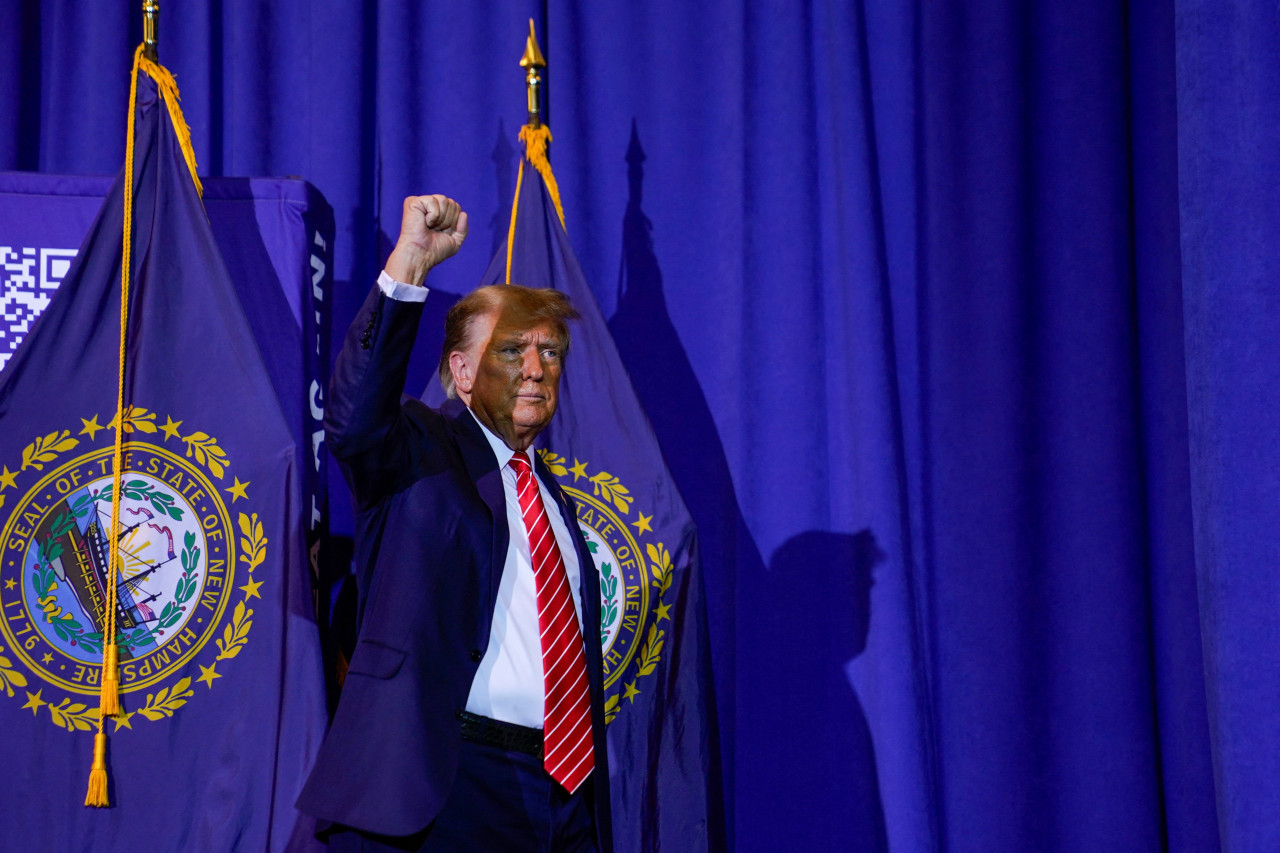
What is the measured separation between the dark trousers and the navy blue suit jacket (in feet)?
0.22

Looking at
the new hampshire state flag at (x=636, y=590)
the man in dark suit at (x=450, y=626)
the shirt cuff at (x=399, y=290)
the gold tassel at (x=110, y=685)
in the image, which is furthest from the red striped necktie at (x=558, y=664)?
the gold tassel at (x=110, y=685)

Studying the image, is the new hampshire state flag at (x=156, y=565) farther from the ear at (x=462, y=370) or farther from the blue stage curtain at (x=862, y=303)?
the blue stage curtain at (x=862, y=303)

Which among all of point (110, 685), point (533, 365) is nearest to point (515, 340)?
point (533, 365)

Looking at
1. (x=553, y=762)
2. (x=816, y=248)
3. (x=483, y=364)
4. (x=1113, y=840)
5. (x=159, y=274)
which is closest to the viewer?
(x=553, y=762)

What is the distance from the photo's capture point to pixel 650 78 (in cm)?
279

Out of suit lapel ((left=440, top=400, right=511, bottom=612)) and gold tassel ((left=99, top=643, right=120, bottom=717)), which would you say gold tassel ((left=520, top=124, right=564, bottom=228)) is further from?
gold tassel ((left=99, top=643, right=120, bottom=717))

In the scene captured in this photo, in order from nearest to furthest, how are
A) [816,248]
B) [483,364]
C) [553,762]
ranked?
[553,762], [483,364], [816,248]

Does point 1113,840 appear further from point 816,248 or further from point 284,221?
point 284,221

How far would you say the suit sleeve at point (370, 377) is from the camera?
4.93 ft

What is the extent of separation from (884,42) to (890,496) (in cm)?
110

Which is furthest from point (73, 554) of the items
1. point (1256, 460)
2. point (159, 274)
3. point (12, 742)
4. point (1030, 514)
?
point (1256, 460)

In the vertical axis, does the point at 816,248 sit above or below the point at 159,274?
above

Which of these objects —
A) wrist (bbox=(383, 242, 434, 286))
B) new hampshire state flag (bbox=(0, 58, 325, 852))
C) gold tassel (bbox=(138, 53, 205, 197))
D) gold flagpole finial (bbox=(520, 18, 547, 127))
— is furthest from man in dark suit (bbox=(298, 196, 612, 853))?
gold flagpole finial (bbox=(520, 18, 547, 127))

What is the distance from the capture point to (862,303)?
262 cm
